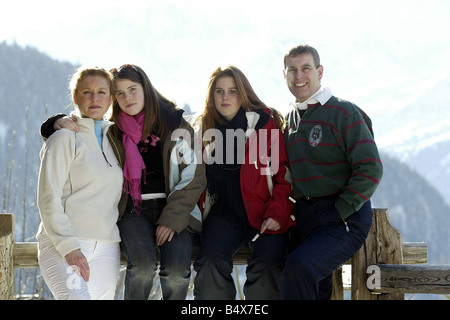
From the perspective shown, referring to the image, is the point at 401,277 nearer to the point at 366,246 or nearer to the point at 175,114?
the point at 366,246

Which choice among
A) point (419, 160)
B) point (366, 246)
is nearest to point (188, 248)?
point (366, 246)

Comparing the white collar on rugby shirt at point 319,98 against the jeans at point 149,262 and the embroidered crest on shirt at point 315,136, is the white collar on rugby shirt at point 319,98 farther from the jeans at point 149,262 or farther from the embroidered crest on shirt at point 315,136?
the jeans at point 149,262

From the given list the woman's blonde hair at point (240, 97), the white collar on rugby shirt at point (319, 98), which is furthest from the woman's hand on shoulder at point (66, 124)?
the white collar on rugby shirt at point (319, 98)

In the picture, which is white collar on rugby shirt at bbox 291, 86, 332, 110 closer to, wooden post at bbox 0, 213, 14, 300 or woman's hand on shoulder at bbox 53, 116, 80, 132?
woman's hand on shoulder at bbox 53, 116, 80, 132

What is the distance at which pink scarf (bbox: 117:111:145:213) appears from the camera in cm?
381

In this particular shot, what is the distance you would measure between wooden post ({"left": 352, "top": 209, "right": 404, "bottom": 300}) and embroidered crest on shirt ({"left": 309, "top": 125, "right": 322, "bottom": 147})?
601 millimetres

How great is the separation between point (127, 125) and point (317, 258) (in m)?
1.52

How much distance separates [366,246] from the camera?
12.9 feet

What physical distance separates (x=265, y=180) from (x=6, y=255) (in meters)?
1.87

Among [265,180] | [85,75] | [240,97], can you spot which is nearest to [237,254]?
[265,180]

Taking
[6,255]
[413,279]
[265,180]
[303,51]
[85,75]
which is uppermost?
[303,51]

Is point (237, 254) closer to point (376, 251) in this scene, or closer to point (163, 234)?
point (163, 234)

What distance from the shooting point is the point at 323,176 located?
3744 mm
